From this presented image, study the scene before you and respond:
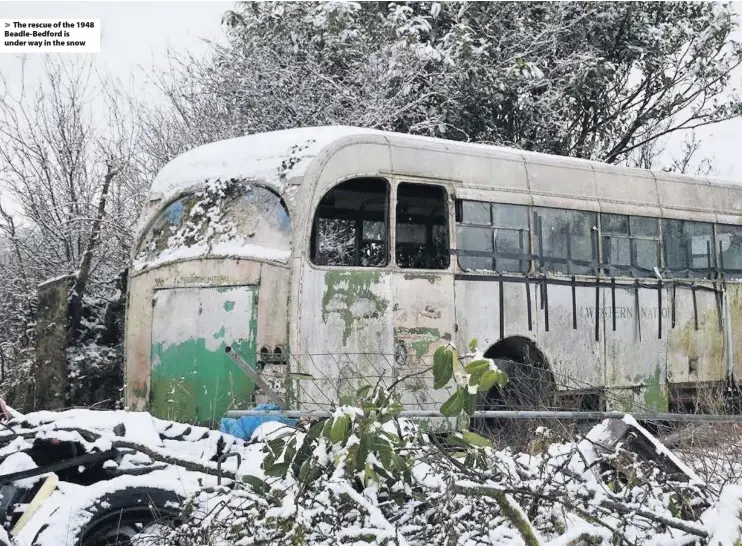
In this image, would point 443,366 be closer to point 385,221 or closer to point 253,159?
point 385,221

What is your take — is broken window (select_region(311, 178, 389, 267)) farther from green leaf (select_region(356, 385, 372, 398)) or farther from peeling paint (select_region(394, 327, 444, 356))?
green leaf (select_region(356, 385, 372, 398))

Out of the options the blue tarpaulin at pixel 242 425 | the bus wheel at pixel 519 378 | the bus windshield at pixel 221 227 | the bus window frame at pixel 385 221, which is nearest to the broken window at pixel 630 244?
the bus wheel at pixel 519 378

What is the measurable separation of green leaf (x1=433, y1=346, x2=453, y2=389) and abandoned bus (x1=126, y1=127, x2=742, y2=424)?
4230 mm

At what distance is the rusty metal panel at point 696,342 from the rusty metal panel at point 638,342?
0.56 ft

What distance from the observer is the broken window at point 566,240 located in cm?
969

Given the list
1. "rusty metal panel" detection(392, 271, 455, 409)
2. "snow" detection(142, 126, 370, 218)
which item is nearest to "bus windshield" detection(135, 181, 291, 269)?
"snow" detection(142, 126, 370, 218)

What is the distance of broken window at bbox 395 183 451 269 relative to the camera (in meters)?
8.91

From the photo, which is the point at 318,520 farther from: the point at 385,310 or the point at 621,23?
the point at 621,23

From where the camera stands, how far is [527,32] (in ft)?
58.6

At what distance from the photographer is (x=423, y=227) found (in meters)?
9.12

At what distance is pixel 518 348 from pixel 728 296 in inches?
137

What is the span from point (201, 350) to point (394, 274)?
71.6 inches

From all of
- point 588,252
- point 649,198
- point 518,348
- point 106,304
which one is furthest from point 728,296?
point 106,304

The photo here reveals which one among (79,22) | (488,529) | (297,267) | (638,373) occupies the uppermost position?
(79,22)
